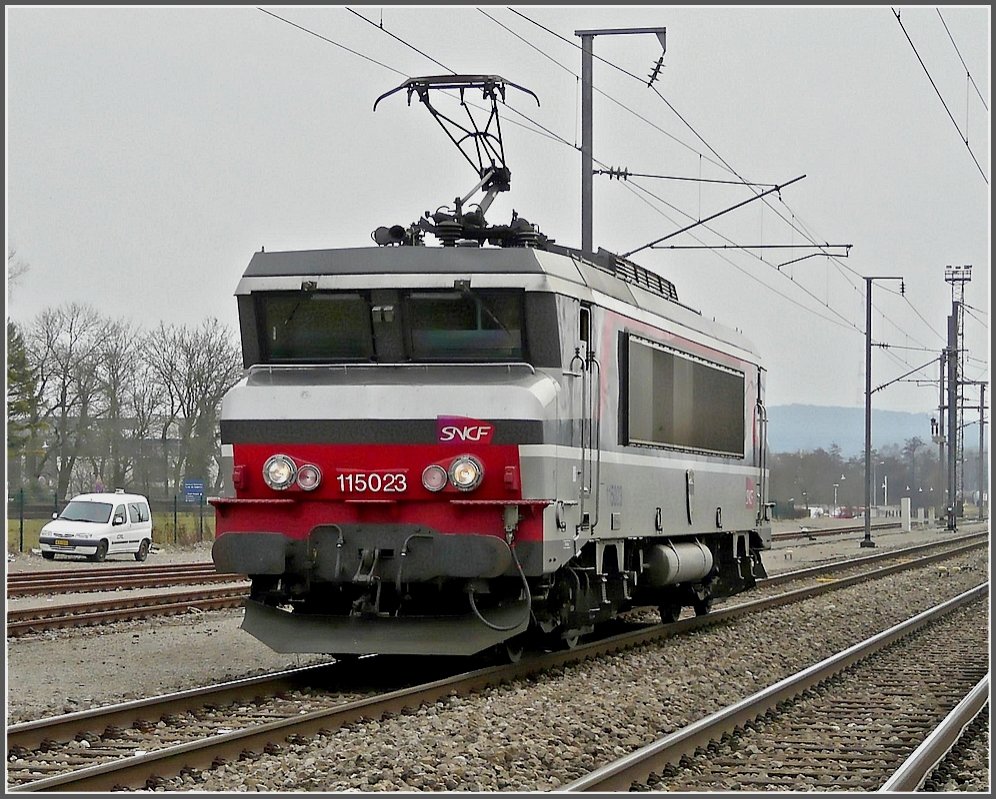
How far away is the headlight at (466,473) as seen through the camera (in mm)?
11992

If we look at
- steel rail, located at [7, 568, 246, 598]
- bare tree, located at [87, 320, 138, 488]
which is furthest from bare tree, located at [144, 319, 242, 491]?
steel rail, located at [7, 568, 246, 598]

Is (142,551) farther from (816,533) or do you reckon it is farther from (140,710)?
Answer: (816,533)

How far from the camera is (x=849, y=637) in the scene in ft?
59.0

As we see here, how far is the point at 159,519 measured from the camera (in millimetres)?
52562

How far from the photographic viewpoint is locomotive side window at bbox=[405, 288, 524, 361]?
→ 12.6 metres

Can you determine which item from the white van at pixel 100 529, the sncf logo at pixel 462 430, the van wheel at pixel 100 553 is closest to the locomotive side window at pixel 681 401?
the sncf logo at pixel 462 430

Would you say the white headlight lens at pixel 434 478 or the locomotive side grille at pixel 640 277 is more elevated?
the locomotive side grille at pixel 640 277

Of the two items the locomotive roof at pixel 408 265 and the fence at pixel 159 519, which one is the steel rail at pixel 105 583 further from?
the locomotive roof at pixel 408 265

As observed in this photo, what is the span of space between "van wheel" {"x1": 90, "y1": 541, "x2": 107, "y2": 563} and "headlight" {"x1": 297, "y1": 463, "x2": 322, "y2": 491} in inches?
889

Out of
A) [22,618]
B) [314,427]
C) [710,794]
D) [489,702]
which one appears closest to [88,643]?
[22,618]

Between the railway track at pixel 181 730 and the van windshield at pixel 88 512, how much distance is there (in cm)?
2251

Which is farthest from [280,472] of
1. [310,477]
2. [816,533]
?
[816,533]

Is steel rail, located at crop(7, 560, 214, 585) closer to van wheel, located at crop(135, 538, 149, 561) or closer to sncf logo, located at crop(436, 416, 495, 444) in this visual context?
van wheel, located at crop(135, 538, 149, 561)

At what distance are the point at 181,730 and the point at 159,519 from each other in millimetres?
43494
